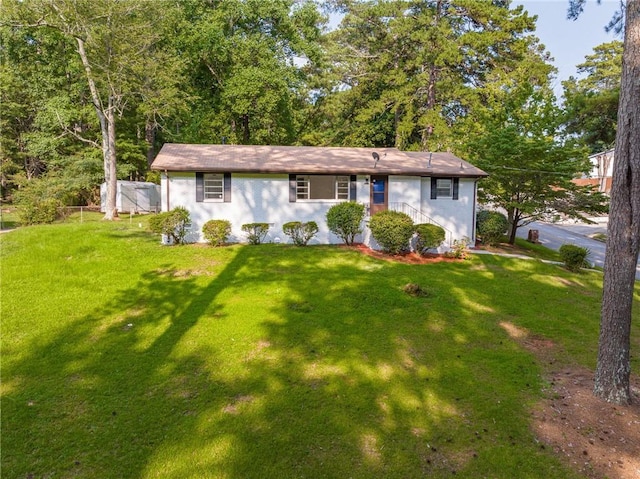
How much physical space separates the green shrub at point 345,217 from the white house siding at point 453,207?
9.78 ft

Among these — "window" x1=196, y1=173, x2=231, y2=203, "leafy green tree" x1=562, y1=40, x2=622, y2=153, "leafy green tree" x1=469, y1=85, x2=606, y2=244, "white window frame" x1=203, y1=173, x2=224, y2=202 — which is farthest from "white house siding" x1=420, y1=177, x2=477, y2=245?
"leafy green tree" x1=562, y1=40, x2=622, y2=153

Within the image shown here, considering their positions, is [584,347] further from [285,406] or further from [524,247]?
[524,247]

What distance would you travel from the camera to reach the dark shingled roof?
13.4 metres

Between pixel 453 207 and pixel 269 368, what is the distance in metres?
11.5

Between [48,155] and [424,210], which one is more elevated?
[48,155]

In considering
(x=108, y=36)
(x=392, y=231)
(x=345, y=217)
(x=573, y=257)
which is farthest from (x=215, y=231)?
(x=108, y=36)

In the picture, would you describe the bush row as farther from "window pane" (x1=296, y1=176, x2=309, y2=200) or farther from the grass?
the grass

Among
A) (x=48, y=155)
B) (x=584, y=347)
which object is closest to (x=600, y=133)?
(x=584, y=347)

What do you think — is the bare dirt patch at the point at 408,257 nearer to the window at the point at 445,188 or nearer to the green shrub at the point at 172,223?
the window at the point at 445,188

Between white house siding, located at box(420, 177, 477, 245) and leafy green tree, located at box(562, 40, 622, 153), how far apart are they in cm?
793

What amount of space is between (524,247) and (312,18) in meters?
23.2

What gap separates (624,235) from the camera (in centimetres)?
466

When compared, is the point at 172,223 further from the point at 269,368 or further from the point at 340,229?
the point at 269,368

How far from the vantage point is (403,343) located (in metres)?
6.18
